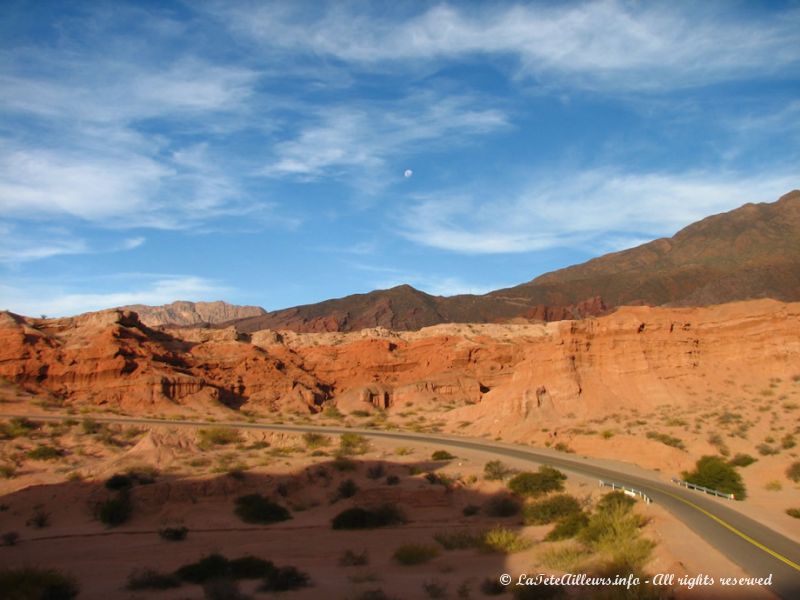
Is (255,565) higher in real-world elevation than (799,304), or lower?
lower

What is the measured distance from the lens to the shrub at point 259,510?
24016mm

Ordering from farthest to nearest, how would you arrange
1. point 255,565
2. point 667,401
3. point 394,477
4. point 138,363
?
point 138,363 < point 667,401 < point 394,477 < point 255,565

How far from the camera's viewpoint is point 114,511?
23719 mm

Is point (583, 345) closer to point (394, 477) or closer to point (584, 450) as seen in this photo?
point (584, 450)

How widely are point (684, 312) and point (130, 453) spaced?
36.5 metres

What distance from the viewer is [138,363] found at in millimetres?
57812

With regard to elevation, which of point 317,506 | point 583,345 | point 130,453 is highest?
point 583,345

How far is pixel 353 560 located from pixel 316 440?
2017cm

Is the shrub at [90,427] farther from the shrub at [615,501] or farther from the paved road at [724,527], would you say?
the shrub at [615,501]

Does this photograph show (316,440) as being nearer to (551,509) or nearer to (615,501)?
(551,509)

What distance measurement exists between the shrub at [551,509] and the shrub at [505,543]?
119 inches

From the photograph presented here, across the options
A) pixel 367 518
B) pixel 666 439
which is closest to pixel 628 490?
pixel 367 518

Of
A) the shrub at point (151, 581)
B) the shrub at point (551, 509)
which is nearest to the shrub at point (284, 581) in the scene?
the shrub at point (151, 581)

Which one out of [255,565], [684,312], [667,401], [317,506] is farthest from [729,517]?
[684,312]
